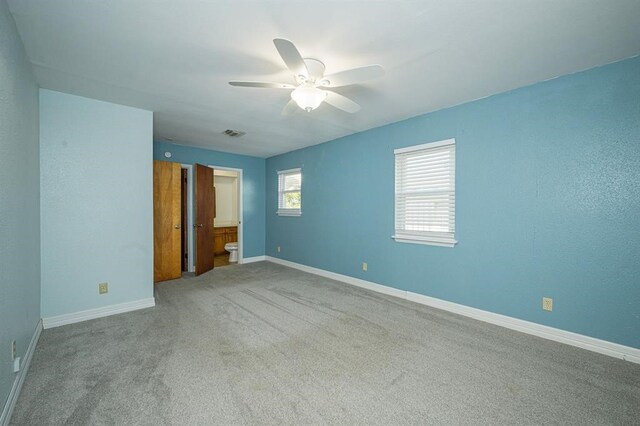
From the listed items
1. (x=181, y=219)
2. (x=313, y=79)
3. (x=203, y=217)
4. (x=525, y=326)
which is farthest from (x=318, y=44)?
(x=181, y=219)

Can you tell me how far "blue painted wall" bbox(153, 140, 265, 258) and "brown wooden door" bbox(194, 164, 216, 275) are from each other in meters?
0.45

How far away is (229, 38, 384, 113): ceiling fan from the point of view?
70.2 inches

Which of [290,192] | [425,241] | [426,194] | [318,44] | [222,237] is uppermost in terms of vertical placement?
[318,44]

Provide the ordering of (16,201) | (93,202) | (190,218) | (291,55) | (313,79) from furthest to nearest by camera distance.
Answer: (190,218)
(93,202)
(313,79)
(16,201)
(291,55)

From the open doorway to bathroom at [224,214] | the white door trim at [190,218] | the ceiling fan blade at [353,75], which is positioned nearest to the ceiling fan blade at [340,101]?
the ceiling fan blade at [353,75]

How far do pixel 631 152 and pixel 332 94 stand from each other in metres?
2.53

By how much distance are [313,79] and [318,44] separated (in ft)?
0.86

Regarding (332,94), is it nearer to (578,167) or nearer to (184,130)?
(578,167)

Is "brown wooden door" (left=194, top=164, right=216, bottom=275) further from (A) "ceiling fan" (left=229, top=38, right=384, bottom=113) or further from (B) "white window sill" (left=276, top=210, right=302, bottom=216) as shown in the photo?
(A) "ceiling fan" (left=229, top=38, right=384, bottom=113)

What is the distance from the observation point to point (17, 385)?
5.64 ft

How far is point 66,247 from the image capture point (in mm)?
2799

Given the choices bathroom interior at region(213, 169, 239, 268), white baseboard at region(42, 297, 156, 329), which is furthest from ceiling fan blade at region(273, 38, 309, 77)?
bathroom interior at region(213, 169, 239, 268)

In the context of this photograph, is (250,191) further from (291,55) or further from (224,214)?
(291,55)

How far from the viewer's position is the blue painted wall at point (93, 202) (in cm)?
273
